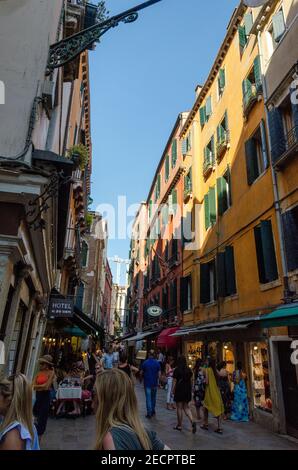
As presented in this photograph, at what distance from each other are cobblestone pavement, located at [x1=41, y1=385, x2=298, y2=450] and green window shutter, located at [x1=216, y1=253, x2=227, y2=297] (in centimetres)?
526

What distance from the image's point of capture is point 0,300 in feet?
15.0

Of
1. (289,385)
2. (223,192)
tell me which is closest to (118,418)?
(289,385)

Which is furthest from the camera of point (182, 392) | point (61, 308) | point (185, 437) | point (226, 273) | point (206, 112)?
point (206, 112)

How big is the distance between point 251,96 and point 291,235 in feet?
20.1

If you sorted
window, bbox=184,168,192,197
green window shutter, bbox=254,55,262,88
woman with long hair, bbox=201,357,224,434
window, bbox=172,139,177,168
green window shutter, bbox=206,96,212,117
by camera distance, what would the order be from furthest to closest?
window, bbox=172,139,177,168 < window, bbox=184,168,192,197 < green window shutter, bbox=206,96,212,117 < green window shutter, bbox=254,55,262,88 < woman with long hair, bbox=201,357,224,434

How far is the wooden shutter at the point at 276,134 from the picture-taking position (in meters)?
10.2

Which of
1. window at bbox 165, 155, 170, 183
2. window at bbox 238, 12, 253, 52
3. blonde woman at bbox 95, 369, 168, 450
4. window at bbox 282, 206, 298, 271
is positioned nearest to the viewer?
blonde woman at bbox 95, 369, 168, 450

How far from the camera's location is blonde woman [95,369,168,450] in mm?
1914

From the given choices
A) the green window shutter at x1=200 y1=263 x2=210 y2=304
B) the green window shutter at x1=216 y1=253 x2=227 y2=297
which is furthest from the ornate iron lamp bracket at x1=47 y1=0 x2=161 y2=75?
the green window shutter at x1=200 y1=263 x2=210 y2=304

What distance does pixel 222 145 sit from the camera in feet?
48.8

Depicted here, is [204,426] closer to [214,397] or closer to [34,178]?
[214,397]

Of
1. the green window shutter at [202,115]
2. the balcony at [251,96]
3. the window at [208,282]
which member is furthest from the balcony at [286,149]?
the green window shutter at [202,115]

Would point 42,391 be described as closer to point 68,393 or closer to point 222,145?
point 68,393

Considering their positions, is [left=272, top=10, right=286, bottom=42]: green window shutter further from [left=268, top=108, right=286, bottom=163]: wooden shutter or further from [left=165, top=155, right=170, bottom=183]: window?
[left=165, top=155, right=170, bottom=183]: window
